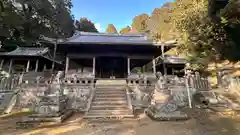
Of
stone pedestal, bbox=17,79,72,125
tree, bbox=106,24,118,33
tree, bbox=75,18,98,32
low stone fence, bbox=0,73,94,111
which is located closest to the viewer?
stone pedestal, bbox=17,79,72,125

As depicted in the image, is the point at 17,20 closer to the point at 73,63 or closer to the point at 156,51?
the point at 73,63

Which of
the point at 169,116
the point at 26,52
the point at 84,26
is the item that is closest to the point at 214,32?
the point at 169,116

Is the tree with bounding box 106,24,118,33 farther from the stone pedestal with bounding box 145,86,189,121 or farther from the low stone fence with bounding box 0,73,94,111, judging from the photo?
the stone pedestal with bounding box 145,86,189,121

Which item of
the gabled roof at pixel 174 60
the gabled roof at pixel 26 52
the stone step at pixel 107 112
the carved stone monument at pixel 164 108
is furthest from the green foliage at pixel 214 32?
the gabled roof at pixel 26 52

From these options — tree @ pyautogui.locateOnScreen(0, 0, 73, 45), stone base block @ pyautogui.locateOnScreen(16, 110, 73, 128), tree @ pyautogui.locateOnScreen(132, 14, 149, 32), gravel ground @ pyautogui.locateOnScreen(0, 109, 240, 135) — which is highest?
tree @ pyautogui.locateOnScreen(132, 14, 149, 32)

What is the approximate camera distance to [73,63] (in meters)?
15.2

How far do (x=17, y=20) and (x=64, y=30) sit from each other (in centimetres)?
1011

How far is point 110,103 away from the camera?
9023 mm

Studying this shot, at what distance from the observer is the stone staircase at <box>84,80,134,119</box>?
8047mm

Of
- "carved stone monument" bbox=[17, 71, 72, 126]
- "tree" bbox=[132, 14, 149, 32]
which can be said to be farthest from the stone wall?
"tree" bbox=[132, 14, 149, 32]

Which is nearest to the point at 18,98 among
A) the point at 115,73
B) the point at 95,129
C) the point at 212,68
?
the point at 95,129

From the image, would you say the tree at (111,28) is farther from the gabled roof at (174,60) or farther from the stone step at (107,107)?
the stone step at (107,107)

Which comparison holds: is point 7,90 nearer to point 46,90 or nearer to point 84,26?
point 46,90

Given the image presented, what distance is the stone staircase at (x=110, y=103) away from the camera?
805 centimetres
